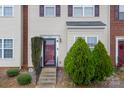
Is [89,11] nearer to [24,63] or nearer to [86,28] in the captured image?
[86,28]

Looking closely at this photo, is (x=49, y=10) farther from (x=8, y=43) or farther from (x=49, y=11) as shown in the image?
(x=8, y=43)

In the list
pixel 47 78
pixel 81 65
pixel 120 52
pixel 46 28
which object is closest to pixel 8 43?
pixel 46 28

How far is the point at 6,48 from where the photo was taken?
73.4ft

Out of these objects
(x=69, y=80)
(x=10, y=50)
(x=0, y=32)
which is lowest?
(x=69, y=80)

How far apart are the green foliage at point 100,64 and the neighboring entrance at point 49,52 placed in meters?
5.76

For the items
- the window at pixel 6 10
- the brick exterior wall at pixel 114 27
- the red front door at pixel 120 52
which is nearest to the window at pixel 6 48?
the window at pixel 6 10

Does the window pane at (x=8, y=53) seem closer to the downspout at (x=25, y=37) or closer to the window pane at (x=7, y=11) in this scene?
the downspout at (x=25, y=37)

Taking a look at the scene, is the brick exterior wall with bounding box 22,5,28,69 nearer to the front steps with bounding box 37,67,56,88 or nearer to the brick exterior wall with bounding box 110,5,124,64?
the front steps with bounding box 37,67,56,88

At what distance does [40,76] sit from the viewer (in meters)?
19.2

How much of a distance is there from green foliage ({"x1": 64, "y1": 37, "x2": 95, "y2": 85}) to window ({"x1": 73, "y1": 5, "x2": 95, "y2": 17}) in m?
6.23

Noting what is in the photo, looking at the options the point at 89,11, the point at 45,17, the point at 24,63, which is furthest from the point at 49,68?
the point at 89,11

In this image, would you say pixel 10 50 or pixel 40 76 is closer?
pixel 40 76

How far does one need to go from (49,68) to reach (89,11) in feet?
17.6

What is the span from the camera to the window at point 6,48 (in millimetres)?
22344
